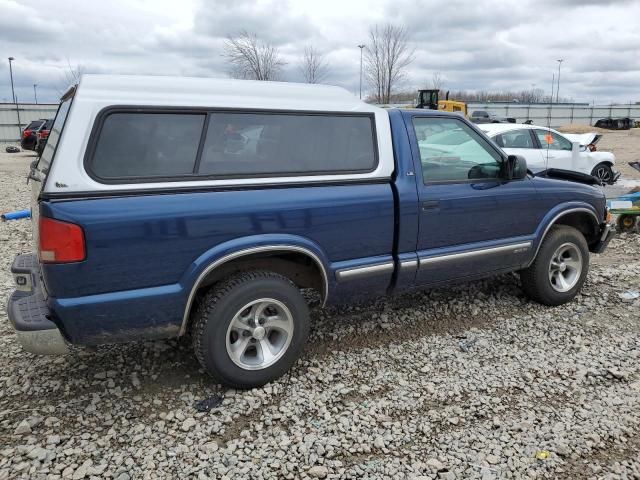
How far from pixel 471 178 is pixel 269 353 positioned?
217cm

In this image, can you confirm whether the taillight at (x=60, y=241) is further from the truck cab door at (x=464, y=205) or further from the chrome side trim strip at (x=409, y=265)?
the truck cab door at (x=464, y=205)

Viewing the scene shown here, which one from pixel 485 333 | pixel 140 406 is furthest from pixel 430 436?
pixel 140 406

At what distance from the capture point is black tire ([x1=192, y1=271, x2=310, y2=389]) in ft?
10.4

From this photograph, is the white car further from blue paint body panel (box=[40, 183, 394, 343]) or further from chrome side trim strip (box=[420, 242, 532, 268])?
blue paint body panel (box=[40, 183, 394, 343])

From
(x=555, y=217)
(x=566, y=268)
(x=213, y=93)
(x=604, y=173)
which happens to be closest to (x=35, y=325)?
(x=213, y=93)

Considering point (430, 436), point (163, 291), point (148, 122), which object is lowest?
point (430, 436)

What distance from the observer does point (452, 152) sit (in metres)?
4.23

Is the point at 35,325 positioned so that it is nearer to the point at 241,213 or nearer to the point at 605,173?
the point at 241,213

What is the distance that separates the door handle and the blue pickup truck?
26 mm

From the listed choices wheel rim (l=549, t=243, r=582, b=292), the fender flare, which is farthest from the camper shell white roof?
→ wheel rim (l=549, t=243, r=582, b=292)

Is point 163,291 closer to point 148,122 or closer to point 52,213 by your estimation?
point 52,213

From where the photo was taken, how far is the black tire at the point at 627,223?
7.87m

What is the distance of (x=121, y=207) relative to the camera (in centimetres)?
282

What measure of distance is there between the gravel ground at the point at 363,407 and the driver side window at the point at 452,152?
4.44 feet
